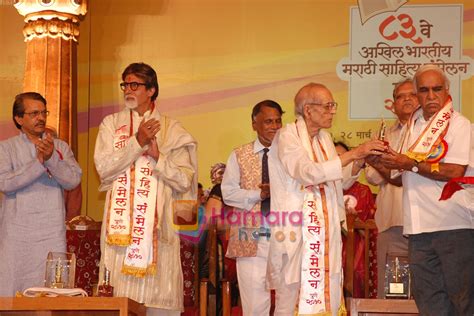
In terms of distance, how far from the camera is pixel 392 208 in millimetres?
6398

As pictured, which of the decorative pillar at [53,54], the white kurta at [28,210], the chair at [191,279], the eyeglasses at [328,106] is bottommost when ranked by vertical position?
the chair at [191,279]

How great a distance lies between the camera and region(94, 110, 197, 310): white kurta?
5812 millimetres

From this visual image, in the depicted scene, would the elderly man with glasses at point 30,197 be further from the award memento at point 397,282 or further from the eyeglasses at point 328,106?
the award memento at point 397,282

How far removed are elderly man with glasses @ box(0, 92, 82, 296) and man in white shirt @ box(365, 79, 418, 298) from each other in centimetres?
182

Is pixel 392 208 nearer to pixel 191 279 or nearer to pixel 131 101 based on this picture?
pixel 191 279

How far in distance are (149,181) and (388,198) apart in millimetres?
1493

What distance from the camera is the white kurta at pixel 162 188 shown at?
5812 millimetres

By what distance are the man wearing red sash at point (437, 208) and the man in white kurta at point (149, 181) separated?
1.33 metres

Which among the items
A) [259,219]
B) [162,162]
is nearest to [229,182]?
[259,219]

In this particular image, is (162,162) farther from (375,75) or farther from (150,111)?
(375,75)

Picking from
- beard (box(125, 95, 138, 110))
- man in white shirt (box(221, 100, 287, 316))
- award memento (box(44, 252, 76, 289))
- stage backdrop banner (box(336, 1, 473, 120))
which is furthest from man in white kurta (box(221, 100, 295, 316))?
stage backdrop banner (box(336, 1, 473, 120))

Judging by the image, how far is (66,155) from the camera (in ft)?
19.5

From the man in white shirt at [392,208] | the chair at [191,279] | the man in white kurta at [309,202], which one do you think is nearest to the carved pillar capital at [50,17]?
the chair at [191,279]

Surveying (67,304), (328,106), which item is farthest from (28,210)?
(328,106)
